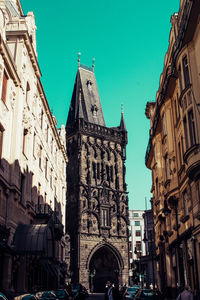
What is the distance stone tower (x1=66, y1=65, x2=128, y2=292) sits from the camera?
2687 inches

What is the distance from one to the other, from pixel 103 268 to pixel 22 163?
5201 centimetres

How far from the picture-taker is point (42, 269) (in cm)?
3086

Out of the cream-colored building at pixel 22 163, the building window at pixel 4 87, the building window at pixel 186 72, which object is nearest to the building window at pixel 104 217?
the cream-colored building at pixel 22 163

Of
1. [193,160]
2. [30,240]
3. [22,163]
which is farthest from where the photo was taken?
[22,163]

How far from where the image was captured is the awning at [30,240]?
890 inches

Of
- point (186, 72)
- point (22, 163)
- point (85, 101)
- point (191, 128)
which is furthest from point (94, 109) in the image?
point (191, 128)

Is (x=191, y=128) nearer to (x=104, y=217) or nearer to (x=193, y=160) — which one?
(x=193, y=160)

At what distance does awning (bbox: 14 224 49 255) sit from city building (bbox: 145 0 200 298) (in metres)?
7.42

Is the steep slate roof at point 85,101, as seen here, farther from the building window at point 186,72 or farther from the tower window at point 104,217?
the building window at point 186,72

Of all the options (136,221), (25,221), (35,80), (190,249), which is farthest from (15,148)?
(136,221)

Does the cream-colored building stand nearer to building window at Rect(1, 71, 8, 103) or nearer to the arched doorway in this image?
building window at Rect(1, 71, 8, 103)

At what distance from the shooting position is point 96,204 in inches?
2835

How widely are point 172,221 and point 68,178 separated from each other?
49.3 meters

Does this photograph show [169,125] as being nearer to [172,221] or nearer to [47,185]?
[172,221]
